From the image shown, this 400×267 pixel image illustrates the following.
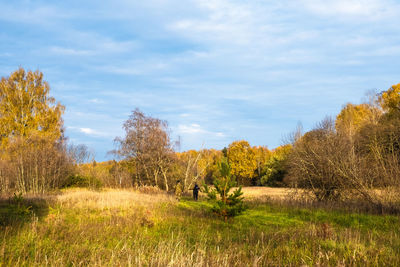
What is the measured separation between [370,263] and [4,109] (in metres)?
34.8

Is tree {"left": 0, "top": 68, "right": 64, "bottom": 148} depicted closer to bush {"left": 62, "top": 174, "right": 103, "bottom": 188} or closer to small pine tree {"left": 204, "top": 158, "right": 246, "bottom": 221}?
bush {"left": 62, "top": 174, "right": 103, "bottom": 188}

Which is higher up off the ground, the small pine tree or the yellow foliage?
the yellow foliage

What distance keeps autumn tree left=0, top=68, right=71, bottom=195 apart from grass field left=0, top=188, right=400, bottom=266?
9.40 meters

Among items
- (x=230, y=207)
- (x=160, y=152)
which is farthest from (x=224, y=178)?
(x=160, y=152)

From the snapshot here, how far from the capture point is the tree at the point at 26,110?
30797mm

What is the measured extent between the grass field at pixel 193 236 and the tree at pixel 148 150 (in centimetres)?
1253

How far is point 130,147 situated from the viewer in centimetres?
3155

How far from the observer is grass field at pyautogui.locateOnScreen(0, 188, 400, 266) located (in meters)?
5.48

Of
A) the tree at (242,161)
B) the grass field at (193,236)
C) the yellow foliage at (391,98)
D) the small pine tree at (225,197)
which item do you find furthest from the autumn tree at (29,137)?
the yellow foliage at (391,98)

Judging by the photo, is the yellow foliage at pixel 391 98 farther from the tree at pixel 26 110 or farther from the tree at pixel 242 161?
the tree at pixel 26 110

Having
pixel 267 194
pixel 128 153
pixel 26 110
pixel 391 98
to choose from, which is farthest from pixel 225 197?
pixel 391 98

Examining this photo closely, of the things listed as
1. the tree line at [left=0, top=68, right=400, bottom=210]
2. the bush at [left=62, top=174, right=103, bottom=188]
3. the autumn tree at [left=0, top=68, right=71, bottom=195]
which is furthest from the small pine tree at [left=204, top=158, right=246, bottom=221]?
the bush at [left=62, top=174, right=103, bottom=188]

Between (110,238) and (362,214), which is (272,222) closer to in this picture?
(362,214)

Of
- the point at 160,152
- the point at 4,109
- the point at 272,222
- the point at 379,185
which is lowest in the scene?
the point at 272,222
